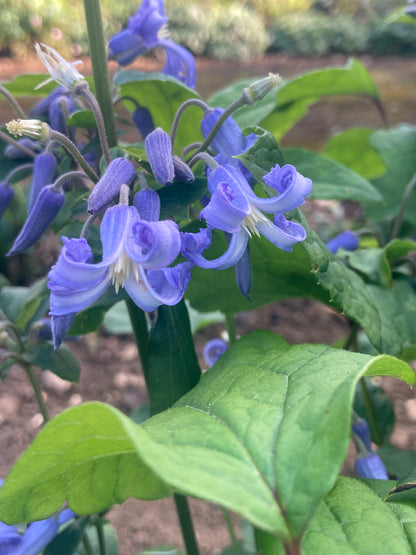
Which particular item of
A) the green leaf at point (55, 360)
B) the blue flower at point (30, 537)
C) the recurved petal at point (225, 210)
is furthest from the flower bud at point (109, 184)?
the blue flower at point (30, 537)

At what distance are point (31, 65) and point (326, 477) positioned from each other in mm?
8787

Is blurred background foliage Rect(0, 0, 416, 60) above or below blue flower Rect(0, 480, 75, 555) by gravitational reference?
below

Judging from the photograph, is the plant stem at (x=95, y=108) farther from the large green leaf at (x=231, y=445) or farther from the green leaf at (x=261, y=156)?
the large green leaf at (x=231, y=445)

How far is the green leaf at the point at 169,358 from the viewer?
2.61ft

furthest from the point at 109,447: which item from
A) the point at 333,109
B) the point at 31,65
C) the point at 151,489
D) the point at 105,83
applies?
the point at 31,65

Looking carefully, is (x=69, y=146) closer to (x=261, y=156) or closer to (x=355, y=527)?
(x=261, y=156)

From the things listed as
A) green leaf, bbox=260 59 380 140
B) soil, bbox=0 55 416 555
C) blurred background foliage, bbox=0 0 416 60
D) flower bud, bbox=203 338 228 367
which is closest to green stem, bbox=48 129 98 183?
green leaf, bbox=260 59 380 140

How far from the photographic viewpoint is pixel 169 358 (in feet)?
2.63

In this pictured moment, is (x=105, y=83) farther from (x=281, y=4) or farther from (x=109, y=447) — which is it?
(x=281, y=4)

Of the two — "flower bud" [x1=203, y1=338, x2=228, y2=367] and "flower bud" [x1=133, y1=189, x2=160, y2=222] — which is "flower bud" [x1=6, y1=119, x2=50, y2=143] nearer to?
"flower bud" [x1=133, y1=189, x2=160, y2=222]

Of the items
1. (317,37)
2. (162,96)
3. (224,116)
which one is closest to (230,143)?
(224,116)

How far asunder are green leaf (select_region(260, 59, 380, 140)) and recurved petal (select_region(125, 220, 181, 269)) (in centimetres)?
67

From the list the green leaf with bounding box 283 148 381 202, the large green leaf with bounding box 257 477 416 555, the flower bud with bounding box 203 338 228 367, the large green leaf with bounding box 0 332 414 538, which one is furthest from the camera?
the flower bud with bounding box 203 338 228 367

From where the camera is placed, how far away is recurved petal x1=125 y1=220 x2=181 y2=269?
23.4 inches
